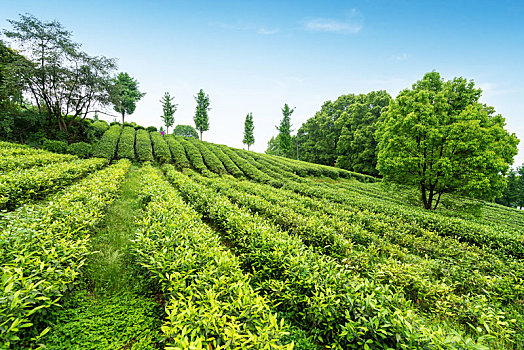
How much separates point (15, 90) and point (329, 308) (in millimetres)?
27863

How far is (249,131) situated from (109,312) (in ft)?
145

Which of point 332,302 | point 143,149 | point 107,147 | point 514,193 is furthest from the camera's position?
point 514,193

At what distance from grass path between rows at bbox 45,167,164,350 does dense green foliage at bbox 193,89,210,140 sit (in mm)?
39096

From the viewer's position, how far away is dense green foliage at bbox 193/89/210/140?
132ft

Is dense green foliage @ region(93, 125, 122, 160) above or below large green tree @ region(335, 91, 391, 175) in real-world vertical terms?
below

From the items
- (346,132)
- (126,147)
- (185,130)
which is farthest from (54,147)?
(185,130)

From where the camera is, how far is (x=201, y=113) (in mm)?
40438

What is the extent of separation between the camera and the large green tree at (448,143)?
10.7 meters

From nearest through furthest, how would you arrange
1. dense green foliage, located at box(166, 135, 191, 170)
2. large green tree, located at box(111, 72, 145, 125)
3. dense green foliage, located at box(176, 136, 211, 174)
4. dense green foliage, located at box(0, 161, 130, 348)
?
dense green foliage, located at box(0, 161, 130, 348) < dense green foliage, located at box(176, 136, 211, 174) < dense green foliage, located at box(166, 135, 191, 170) < large green tree, located at box(111, 72, 145, 125)

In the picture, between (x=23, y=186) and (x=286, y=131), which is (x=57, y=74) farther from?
(x=286, y=131)

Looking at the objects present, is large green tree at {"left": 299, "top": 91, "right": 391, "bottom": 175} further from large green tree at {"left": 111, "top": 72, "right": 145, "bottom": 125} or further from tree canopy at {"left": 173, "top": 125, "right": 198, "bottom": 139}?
tree canopy at {"left": 173, "top": 125, "right": 198, "bottom": 139}

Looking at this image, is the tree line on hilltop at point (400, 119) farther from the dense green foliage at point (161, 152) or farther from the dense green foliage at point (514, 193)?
the dense green foliage at point (514, 193)

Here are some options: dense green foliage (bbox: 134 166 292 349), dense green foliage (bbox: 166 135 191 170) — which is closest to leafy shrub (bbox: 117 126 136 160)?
dense green foliage (bbox: 166 135 191 170)

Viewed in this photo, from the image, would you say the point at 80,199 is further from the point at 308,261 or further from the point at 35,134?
the point at 35,134
